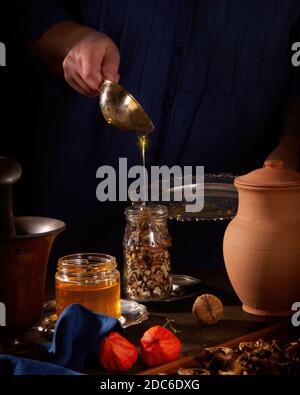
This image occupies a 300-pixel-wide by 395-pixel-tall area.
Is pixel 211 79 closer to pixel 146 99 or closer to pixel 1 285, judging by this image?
pixel 146 99

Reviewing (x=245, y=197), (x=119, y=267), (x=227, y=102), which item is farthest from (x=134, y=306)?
(x=227, y=102)

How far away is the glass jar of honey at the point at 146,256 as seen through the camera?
78.4 inches

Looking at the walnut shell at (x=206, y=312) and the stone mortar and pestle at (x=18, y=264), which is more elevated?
the stone mortar and pestle at (x=18, y=264)

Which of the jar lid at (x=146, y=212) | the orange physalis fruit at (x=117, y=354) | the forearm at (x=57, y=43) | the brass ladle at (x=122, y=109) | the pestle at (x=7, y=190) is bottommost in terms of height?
the orange physalis fruit at (x=117, y=354)

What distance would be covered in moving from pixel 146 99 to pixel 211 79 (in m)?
0.23

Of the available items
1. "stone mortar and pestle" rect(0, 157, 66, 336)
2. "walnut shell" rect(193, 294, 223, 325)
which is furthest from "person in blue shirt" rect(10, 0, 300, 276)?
"stone mortar and pestle" rect(0, 157, 66, 336)

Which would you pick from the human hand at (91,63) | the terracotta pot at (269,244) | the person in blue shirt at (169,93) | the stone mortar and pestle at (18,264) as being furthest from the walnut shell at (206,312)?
the person in blue shirt at (169,93)

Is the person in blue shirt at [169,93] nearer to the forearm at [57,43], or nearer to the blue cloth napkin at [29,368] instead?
the forearm at [57,43]

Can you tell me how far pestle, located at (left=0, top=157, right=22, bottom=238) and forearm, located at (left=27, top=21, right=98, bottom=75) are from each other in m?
0.81

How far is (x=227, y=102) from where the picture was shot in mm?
2674

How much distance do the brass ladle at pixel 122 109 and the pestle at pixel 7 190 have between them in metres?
0.54

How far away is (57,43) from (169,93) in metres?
0.44

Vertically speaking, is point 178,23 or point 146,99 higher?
point 178,23
